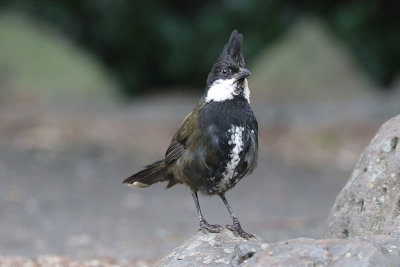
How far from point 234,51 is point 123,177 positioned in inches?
192

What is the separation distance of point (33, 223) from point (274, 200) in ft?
9.08

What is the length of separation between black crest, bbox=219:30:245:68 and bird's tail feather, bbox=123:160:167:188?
926mm

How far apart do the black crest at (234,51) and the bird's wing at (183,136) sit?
34cm

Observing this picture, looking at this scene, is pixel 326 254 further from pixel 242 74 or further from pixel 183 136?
pixel 183 136

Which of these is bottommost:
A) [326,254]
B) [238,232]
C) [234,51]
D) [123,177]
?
[326,254]

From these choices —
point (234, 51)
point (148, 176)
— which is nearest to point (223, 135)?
point (234, 51)

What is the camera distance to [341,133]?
437 inches

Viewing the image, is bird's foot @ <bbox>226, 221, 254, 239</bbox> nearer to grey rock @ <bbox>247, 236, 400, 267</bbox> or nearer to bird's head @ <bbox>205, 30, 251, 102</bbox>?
bird's head @ <bbox>205, 30, 251, 102</bbox>

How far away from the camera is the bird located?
4.81 meters

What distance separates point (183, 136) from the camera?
16.8ft

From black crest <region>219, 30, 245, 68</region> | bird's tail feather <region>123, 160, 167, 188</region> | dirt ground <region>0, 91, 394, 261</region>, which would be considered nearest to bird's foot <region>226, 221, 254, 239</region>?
bird's tail feather <region>123, 160, 167, 188</region>

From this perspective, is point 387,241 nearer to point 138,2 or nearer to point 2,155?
point 2,155

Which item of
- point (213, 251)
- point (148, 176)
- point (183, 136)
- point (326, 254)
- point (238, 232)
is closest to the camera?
point (326, 254)

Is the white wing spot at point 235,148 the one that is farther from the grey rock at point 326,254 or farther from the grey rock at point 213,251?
the grey rock at point 326,254
